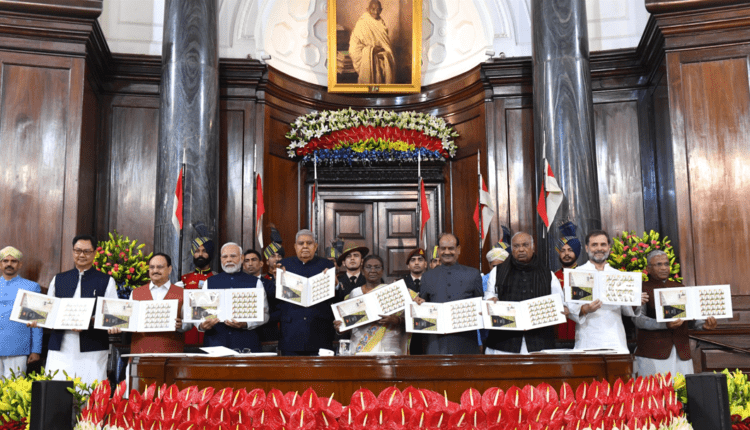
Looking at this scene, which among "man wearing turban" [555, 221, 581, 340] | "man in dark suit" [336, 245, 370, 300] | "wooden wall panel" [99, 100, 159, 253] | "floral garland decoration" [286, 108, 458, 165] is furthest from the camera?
"floral garland decoration" [286, 108, 458, 165]

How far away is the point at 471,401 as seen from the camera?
307 cm

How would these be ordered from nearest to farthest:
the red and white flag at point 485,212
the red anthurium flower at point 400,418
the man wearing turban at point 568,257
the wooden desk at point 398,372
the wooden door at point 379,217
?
1. the red anthurium flower at point 400,418
2. the wooden desk at point 398,372
3. the man wearing turban at point 568,257
4. the red and white flag at point 485,212
5. the wooden door at point 379,217

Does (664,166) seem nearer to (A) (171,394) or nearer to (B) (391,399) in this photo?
(B) (391,399)

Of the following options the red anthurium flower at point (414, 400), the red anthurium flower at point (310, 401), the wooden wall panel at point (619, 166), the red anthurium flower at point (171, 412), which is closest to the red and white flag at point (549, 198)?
the wooden wall panel at point (619, 166)

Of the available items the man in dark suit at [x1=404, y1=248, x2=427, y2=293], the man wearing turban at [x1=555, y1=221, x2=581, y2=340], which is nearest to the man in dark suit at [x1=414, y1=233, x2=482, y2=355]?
the man in dark suit at [x1=404, y1=248, x2=427, y2=293]

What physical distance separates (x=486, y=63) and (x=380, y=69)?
5.34ft

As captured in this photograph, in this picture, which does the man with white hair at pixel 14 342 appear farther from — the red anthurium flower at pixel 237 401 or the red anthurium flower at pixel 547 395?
the red anthurium flower at pixel 547 395

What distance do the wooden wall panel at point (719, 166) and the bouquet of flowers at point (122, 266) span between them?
223 inches

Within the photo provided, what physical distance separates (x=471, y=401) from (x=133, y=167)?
683 cm

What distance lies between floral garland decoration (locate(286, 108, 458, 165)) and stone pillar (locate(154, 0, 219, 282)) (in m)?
1.58

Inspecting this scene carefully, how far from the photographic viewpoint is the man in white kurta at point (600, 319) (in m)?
5.29

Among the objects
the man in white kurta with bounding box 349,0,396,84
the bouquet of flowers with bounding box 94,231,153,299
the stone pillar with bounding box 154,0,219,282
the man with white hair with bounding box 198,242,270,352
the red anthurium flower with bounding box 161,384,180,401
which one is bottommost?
the red anthurium flower with bounding box 161,384,180,401

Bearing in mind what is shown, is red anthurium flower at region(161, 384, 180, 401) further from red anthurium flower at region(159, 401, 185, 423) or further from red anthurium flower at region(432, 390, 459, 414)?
red anthurium flower at region(432, 390, 459, 414)

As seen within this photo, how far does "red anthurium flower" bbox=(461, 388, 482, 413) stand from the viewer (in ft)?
9.95
